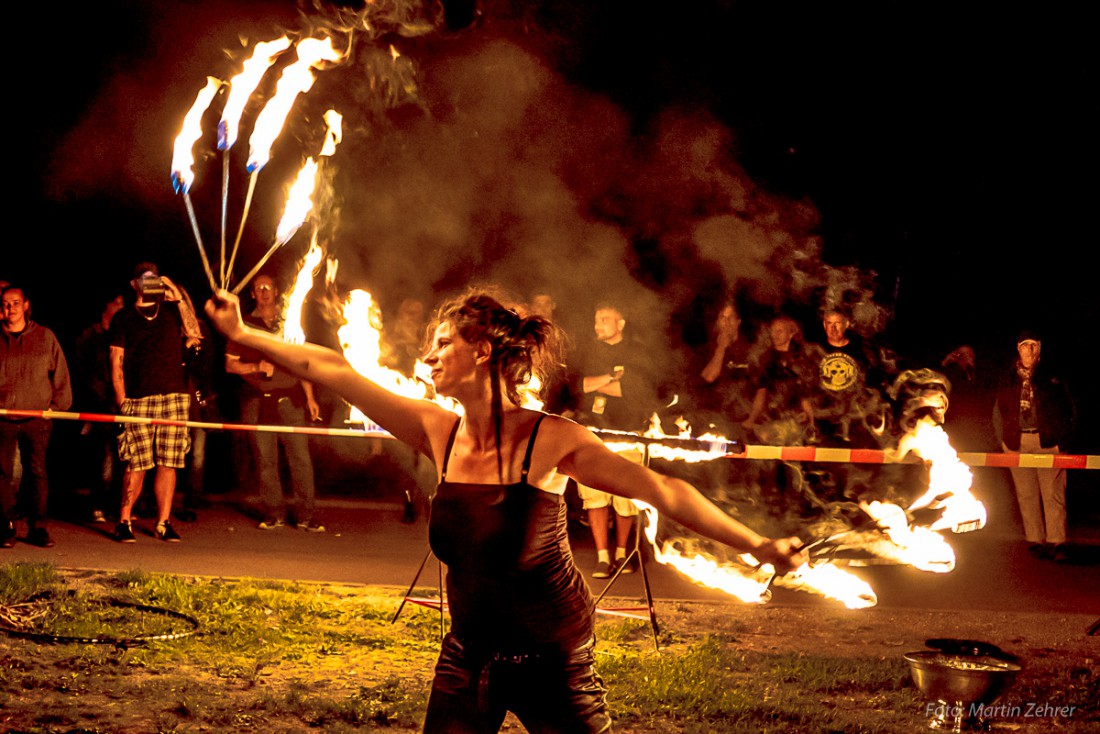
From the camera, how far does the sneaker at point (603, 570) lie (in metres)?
9.14

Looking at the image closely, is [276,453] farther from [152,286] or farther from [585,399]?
[585,399]

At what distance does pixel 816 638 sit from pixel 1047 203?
517 inches

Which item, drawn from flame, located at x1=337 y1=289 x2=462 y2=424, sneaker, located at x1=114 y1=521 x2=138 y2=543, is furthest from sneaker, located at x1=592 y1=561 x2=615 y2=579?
sneaker, located at x1=114 y1=521 x2=138 y2=543

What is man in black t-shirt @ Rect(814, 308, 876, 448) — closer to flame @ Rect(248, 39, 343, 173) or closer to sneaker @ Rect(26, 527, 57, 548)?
flame @ Rect(248, 39, 343, 173)

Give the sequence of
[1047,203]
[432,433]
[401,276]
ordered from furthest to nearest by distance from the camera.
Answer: [1047,203], [401,276], [432,433]

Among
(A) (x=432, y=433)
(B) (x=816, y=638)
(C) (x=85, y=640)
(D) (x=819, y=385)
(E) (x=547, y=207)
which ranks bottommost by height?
(C) (x=85, y=640)

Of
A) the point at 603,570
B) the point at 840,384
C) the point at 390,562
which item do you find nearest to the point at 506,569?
the point at 603,570

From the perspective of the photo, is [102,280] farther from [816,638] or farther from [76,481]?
[816,638]

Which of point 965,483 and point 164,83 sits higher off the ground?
point 164,83

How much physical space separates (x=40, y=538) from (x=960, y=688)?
748cm

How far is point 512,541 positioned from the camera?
3424mm

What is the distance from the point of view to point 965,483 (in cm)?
554

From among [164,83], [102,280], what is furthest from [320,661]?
[164,83]

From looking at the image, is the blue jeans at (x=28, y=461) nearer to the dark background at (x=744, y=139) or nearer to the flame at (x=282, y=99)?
the flame at (x=282, y=99)
